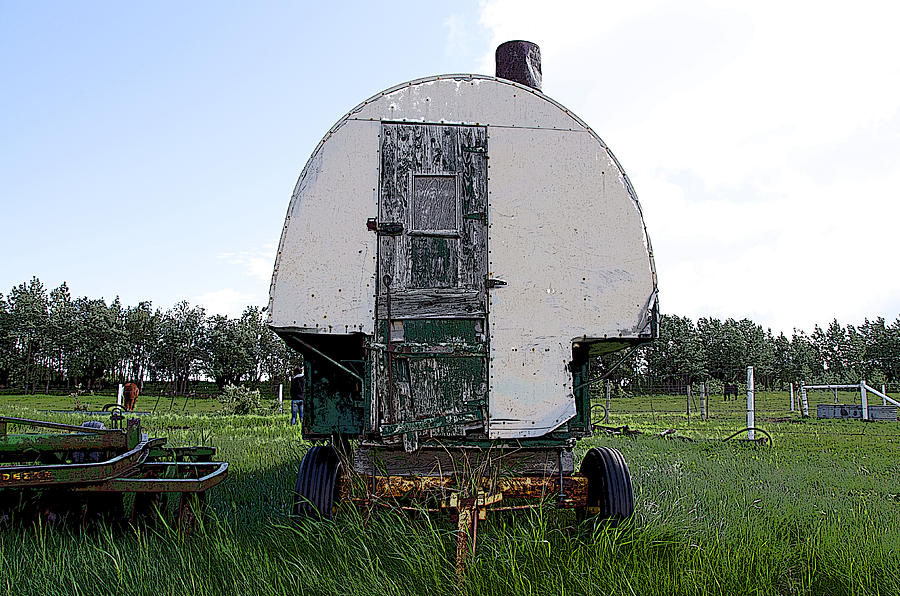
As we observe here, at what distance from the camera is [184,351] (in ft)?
250

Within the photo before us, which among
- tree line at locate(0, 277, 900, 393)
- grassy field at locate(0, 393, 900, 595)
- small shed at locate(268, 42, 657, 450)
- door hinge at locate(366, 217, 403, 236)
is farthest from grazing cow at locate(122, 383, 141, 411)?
tree line at locate(0, 277, 900, 393)

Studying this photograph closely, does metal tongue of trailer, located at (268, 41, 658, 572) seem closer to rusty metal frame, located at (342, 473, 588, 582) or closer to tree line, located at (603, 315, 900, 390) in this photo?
rusty metal frame, located at (342, 473, 588, 582)

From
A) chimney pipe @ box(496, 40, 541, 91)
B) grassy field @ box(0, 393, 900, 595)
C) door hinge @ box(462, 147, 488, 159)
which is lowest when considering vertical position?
grassy field @ box(0, 393, 900, 595)

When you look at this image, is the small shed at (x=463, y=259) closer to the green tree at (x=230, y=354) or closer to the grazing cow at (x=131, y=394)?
the grazing cow at (x=131, y=394)

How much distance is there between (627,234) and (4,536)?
5.36m

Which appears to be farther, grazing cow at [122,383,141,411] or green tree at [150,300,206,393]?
green tree at [150,300,206,393]

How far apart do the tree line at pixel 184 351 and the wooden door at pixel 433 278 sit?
223 ft

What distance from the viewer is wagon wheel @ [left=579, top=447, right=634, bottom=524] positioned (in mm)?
5363

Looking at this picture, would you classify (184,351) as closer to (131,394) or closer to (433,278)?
(131,394)

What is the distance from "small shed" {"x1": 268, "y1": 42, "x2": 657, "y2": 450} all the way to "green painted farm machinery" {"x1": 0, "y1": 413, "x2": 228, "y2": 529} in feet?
4.77

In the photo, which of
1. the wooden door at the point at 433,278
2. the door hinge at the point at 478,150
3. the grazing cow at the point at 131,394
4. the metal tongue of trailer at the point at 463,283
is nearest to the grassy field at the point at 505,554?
the metal tongue of trailer at the point at 463,283

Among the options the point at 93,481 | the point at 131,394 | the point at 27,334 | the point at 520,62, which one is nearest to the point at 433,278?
the point at 93,481

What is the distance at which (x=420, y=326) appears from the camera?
534 centimetres

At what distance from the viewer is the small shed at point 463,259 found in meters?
5.29
